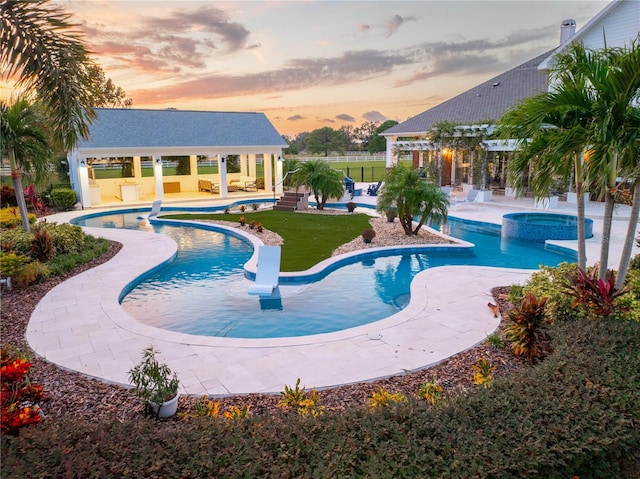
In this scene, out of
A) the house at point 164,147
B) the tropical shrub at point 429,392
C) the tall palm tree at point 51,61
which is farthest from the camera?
the house at point 164,147

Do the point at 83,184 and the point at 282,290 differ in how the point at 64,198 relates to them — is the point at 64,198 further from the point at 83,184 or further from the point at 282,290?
the point at 282,290

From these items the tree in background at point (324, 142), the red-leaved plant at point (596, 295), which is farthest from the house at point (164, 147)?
the tree in background at point (324, 142)

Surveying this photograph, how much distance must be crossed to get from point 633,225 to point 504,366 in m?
2.73

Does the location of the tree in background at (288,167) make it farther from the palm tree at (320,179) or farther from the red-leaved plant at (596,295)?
the red-leaved plant at (596,295)

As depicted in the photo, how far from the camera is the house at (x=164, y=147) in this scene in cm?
2305

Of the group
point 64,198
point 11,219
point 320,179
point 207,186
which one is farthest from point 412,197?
point 207,186

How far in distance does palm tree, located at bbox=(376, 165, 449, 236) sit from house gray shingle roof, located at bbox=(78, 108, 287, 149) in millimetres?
14373

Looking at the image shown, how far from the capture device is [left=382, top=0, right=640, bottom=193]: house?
801 inches

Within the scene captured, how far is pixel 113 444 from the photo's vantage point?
3396 mm

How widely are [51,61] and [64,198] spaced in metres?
16.6

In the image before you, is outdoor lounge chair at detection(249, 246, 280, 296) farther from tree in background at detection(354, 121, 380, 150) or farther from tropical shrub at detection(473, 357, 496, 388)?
tree in background at detection(354, 121, 380, 150)

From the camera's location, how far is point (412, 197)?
46.4ft

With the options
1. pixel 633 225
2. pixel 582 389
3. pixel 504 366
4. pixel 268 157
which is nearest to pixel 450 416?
pixel 582 389

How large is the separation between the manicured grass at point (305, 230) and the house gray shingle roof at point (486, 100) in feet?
36.1
